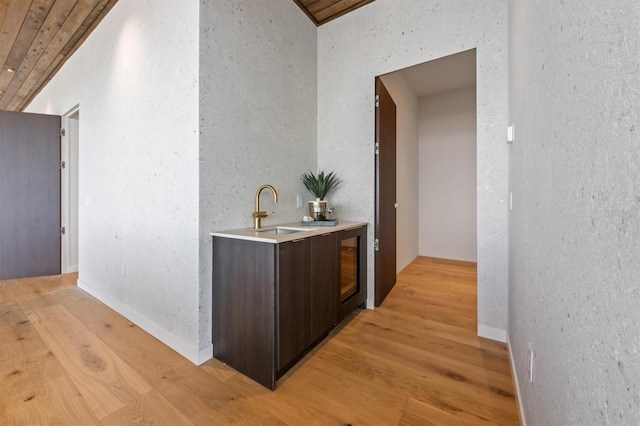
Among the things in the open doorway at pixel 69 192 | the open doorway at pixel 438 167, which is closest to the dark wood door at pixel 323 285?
the open doorway at pixel 438 167

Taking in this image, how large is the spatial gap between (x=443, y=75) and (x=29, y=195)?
5861 millimetres

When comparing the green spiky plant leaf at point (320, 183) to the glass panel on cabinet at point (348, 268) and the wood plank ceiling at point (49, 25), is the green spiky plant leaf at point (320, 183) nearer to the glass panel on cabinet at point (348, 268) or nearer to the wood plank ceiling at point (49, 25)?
the glass panel on cabinet at point (348, 268)

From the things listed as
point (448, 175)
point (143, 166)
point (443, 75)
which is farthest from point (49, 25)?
point (448, 175)

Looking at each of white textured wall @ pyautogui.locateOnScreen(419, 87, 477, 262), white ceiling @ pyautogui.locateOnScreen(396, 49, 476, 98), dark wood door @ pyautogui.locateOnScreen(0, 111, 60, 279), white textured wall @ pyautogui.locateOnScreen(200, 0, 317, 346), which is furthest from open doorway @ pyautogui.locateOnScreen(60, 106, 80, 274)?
white textured wall @ pyautogui.locateOnScreen(419, 87, 477, 262)

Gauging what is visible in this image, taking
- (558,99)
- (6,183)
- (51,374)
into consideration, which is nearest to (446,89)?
(558,99)

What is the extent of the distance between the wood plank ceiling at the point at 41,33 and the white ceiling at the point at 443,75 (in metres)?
3.40

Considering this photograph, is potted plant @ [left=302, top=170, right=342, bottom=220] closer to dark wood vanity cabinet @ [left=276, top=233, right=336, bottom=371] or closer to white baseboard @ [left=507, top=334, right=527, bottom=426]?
dark wood vanity cabinet @ [left=276, top=233, right=336, bottom=371]

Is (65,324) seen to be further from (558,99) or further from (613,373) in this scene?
(558,99)

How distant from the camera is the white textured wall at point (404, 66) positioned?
197 cm

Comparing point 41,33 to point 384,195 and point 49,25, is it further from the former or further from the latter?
point 384,195

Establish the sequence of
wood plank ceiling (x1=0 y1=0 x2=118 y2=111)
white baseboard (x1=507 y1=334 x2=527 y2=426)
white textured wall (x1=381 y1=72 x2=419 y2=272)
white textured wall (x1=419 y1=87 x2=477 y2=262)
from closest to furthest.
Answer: white baseboard (x1=507 y1=334 x2=527 y2=426)
wood plank ceiling (x1=0 y1=0 x2=118 y2=111)
white textured wall (x1=381 y1=72 x2=419 y2=272)
white textured wall (x1=419 y1=87 x2=477 y2=262)

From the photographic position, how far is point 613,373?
0.45 m

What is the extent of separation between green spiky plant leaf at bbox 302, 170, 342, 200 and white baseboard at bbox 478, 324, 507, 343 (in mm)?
1693

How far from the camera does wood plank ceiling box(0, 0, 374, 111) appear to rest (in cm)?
251
